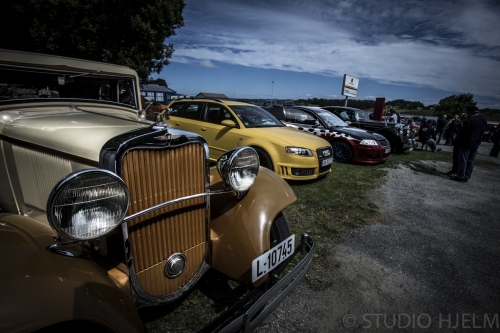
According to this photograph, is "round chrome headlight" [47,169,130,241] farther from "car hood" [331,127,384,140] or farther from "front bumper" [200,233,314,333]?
"car hood" [331,127,384,140]

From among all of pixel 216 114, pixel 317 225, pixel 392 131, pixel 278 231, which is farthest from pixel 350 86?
pixel 278 231

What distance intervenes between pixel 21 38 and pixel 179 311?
12486mm

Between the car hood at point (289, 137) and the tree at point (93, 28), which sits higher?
the tree at point (93, 28)

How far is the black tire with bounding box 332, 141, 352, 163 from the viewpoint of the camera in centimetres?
663

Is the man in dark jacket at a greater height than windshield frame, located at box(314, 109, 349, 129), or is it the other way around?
windshield frame, located at box(314, 109, 349, 129)

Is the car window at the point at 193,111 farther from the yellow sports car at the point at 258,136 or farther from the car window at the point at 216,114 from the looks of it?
the car window at the point at 216,114

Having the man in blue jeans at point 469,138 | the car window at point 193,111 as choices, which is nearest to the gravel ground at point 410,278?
the man in blue jeans at point 469,138

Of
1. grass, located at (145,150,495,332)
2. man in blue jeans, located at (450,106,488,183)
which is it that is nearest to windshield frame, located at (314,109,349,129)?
grass, located at (145,150,495,332)

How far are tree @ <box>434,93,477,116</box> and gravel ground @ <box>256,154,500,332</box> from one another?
4793cm

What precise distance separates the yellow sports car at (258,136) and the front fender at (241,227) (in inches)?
100

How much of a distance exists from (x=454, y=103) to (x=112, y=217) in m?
55.2

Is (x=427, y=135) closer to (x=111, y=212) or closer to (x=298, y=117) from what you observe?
(x=298, y=117)

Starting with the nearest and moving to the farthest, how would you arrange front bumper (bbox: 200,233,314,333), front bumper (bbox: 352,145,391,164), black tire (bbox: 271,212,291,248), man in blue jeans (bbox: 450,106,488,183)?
front bumper (bbox: 200,233,314,333) < black tire (bbox: 271,212,291,248) < man in blue jeans (bbox: 450,106,488,183) < front bumper (bbox: 352,145,391,164)

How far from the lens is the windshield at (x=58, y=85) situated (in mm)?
2127
